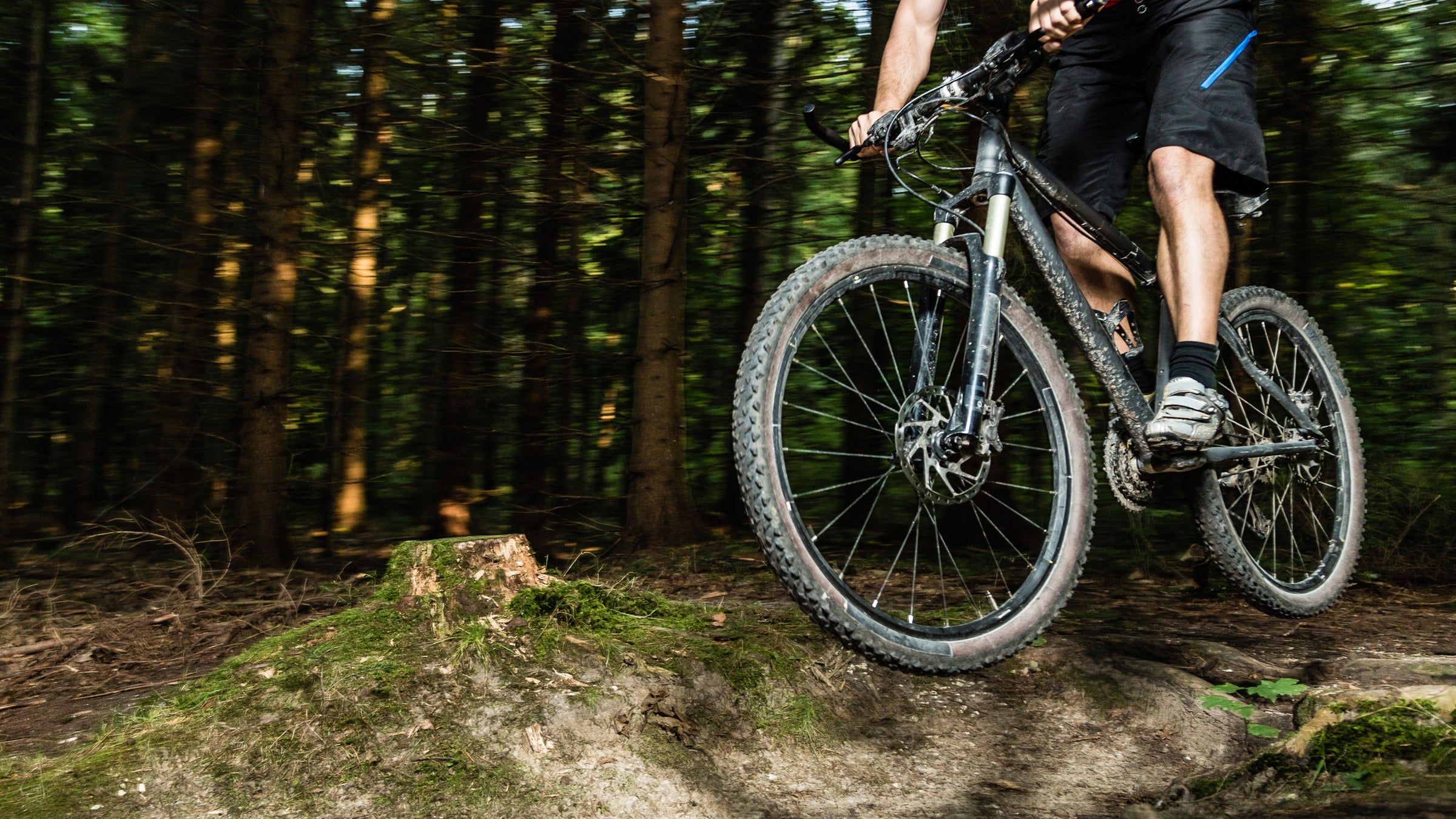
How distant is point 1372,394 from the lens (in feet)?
17.6

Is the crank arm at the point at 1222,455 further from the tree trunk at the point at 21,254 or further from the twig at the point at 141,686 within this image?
the tree trunk at the point at 21,254

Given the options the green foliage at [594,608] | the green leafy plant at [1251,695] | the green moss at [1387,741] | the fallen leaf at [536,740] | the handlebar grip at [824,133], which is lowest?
the fallen leaf at [536,740]

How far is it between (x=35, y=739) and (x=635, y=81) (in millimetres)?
4829

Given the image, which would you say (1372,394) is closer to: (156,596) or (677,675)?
(677,675)

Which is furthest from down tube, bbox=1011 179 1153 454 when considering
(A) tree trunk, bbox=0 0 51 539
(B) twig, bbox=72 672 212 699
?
(A) tree trunk, bbox=0 0 51 539

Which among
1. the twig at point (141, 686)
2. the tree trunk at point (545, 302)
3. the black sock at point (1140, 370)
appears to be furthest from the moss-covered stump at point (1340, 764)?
the tree trunk at point (545, 302)

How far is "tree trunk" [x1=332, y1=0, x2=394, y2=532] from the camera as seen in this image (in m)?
5.83

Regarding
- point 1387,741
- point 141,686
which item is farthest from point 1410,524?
point 141,686

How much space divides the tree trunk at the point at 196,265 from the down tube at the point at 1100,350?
4848 mm

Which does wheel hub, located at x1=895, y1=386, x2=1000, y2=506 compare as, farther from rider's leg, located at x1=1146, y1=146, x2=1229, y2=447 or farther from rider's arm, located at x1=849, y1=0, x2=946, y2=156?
rider's arm, located at x1=849, y1=0, x2=946, y2=156

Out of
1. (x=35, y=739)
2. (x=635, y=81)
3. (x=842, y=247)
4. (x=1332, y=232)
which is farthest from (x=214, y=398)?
(x=1332, y=232)

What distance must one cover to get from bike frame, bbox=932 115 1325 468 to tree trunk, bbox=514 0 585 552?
3.17 meters

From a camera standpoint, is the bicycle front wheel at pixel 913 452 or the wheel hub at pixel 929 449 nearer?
the bicycle front wheel at pixel 913 452

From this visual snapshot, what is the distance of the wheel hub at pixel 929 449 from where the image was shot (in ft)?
5.80
